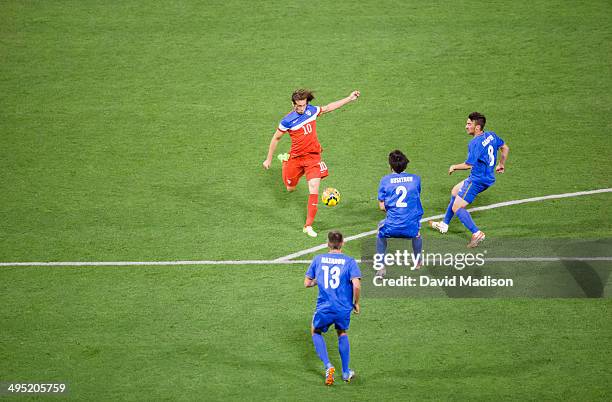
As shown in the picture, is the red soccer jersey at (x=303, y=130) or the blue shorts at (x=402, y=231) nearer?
the blue shorts at (x=402, y=231)

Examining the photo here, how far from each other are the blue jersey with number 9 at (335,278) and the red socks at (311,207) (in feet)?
13.6

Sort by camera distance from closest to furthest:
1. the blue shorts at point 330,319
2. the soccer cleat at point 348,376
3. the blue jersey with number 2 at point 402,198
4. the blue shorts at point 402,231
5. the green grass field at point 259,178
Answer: the blue shorts at point 330,319 < the soccer cleat at point 348,376 < the green grass field at point 259,178 < the blue jersey with number 2 at point 402,198 < the blue shorts at point 402,231

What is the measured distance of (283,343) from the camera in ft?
42.1

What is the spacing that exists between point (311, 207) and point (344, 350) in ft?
14.7

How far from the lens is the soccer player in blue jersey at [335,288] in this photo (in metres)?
11.4

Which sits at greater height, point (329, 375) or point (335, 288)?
point (335, 288)

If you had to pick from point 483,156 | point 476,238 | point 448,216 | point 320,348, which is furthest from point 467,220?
point 320,348

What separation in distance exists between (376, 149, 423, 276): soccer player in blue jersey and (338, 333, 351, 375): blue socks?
285 centimetres

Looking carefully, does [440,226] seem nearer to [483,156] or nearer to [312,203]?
[483,156]

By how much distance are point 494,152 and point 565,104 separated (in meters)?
5.32

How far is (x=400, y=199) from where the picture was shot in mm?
13711

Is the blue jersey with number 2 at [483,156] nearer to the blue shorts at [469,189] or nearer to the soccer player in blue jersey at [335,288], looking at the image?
the blue shorts at [469,189]

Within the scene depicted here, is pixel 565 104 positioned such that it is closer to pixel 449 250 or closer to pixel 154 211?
pixel 449 250

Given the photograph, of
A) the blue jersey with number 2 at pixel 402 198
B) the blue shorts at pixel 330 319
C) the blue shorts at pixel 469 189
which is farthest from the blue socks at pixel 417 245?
the blue shorts at pixel 330 319
